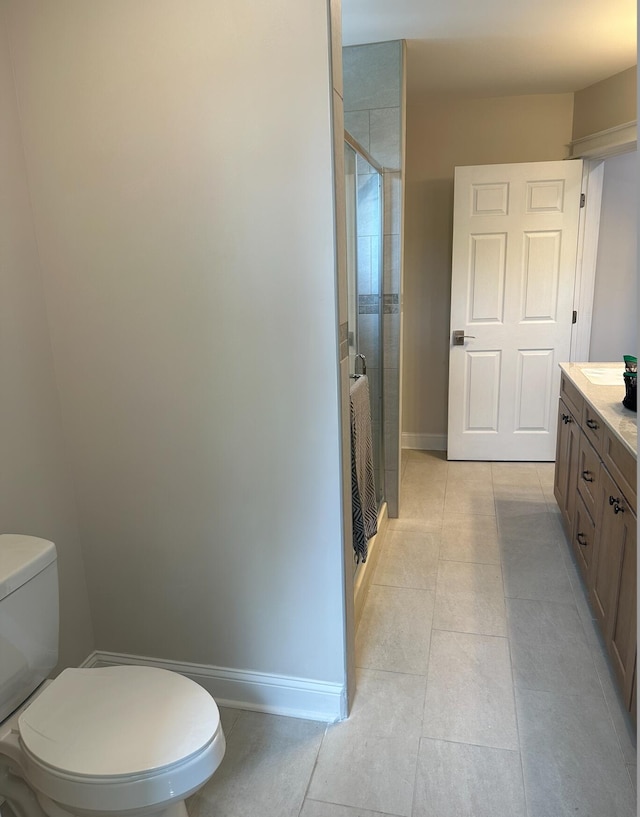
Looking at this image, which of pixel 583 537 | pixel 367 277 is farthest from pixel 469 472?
pixel 367 277

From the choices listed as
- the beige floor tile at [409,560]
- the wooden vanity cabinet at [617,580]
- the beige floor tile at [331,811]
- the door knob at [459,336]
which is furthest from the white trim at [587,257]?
the beige floor tile at [331,811]

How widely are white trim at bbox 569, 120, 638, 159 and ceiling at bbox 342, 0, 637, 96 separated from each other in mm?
334

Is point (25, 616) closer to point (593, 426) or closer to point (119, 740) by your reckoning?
point (119, 740)

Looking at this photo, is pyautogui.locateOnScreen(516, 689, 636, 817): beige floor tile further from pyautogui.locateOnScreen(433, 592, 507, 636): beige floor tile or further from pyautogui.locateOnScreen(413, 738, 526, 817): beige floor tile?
pyautogui.locateOnScreen(433, 592, 507, 636): beige floor tile

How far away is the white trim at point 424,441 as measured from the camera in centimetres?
444

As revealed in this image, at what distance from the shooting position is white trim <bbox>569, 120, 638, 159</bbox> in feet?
10.7

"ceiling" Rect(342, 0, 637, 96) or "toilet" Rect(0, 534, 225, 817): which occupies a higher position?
"ceiling" Rect(342, 0, 637, 96)

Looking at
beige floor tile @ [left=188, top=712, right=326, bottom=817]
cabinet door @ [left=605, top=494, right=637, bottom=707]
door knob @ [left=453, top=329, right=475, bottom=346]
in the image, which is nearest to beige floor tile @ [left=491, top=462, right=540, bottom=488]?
door knob @ [left=453, top=329, right=475, bottom=346]

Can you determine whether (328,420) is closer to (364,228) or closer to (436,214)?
(364,228)

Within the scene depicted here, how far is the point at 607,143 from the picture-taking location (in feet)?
11.1

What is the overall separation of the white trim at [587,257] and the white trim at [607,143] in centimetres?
9

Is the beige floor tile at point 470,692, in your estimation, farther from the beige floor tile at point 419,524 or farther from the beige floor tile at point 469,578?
the beige floor tile at point 419,524

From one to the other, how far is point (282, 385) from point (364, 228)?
4.48 ft

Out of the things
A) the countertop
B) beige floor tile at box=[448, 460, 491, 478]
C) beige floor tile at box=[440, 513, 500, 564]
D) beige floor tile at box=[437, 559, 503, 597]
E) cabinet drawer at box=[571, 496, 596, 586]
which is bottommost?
beige floor tile at box=[437, 559, 503, 597]
